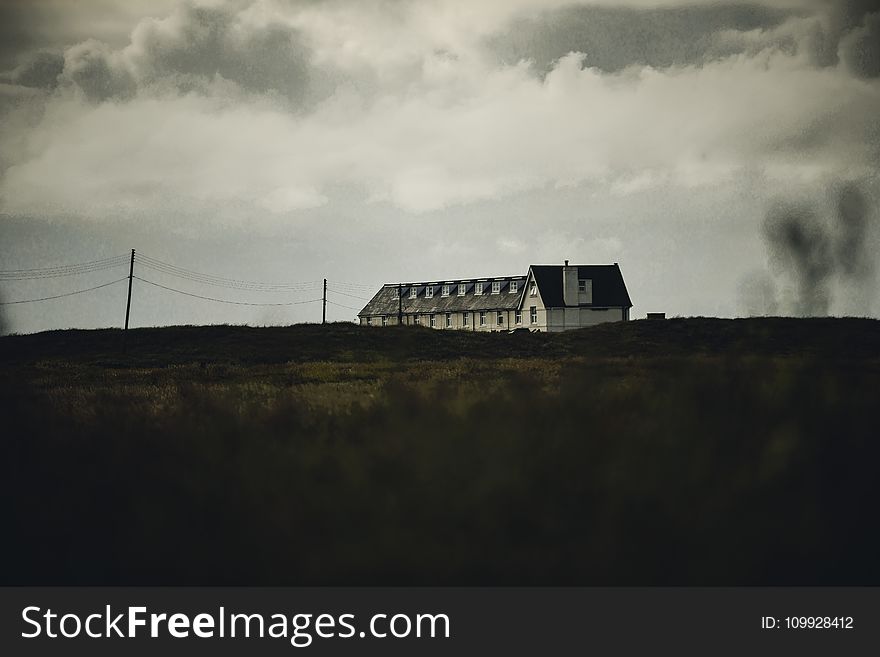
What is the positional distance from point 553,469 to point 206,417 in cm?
430

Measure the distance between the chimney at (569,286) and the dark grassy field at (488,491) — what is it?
67.9m

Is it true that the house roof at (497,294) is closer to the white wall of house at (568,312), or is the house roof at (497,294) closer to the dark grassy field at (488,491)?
the white wall of house at (568,312)

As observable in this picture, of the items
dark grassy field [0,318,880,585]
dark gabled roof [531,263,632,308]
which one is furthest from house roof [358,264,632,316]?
dark grassy field [0,318,880,585]

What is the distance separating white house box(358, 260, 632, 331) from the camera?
75.1m

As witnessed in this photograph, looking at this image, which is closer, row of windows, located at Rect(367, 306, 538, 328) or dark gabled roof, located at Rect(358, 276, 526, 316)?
row of windows, located at Rect(367, 306, 538, 328)

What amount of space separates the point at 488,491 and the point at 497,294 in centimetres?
8026

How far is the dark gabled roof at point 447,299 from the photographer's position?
82875 mm

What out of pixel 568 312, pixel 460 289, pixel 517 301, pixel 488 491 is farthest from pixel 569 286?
pixel 488 491

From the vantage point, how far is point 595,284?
76188 millimetres

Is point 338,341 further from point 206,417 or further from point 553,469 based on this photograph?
point 553,469

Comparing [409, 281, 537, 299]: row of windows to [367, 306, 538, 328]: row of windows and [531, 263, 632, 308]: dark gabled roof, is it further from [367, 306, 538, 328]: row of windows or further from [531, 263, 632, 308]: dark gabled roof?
[531, 263, 632, 308]: dark gabled roof

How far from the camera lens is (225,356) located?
40875mm

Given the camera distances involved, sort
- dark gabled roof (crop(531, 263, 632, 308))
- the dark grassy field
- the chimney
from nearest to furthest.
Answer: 1. the dark grassy field
2. the chimney
3. dark gabled roof (crop(531, 263, 632, 308))

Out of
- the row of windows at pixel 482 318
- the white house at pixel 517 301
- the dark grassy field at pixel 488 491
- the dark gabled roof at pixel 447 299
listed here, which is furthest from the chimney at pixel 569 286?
the dark grassy field at pixel 488 491
